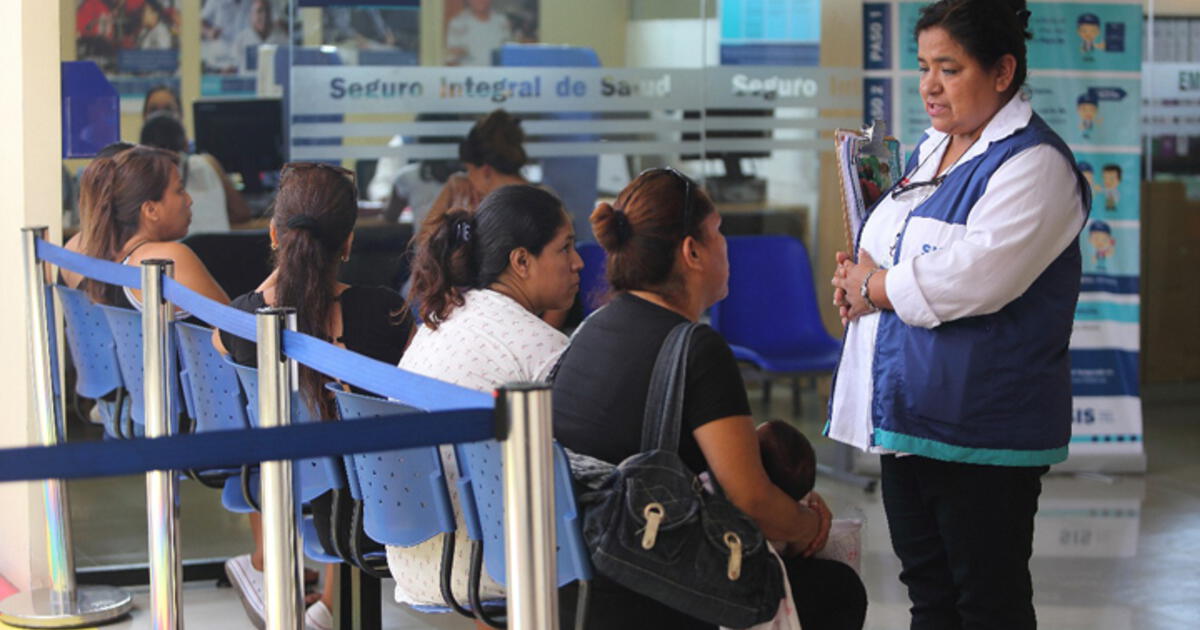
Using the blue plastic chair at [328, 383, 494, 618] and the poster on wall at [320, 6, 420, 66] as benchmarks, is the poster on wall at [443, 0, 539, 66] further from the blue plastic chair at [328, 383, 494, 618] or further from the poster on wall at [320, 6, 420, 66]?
→ the blue plastic chair at [328, 383, 494, 618]

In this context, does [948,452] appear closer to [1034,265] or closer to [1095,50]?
[1034,265]

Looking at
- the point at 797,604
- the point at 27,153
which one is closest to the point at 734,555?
the point at 797,604

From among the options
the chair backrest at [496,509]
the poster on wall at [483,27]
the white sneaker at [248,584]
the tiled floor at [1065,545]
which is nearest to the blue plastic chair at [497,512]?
the chair backrest at [496,509]

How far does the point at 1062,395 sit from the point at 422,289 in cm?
118

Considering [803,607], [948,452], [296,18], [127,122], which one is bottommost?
[803,607]

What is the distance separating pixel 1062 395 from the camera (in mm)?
2688

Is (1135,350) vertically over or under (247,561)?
over

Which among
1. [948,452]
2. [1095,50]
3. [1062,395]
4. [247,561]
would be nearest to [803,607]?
[948,452]

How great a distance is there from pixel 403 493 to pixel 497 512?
268mm

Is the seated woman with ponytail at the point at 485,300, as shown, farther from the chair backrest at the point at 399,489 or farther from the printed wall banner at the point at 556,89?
the printed wall banner at the point at 556,89

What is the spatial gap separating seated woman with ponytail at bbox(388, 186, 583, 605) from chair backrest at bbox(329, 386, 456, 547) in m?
0.07

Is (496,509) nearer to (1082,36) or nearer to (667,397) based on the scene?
(667,397)

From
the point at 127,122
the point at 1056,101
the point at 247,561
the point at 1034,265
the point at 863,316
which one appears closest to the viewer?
the point at 1034,265

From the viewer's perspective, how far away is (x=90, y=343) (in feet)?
13.4
